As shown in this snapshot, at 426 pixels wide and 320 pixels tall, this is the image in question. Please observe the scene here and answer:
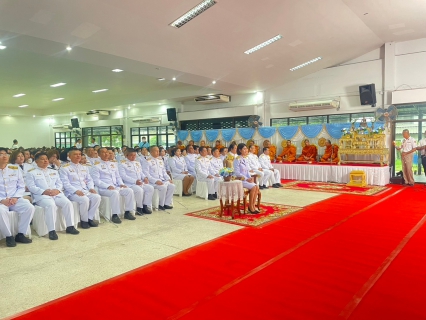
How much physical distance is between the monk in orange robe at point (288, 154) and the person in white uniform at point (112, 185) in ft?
23.5

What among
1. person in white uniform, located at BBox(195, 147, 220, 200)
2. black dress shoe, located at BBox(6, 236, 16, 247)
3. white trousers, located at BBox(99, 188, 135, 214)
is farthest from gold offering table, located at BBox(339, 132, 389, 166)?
black dress shoe, located at BBox(6, 236, 16, 247)

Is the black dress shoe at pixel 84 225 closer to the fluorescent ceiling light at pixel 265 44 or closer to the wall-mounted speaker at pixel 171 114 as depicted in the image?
the fluorescent ceiling light at pixel 265 44

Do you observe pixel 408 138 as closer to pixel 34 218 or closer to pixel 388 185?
pixel 388 185

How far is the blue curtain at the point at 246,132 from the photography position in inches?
498

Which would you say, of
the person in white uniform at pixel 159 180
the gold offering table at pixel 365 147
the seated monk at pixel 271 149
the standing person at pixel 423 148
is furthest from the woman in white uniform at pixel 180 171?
the standing person at pixel 423 148

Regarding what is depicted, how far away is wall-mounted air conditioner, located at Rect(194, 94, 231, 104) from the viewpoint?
13.1 metres

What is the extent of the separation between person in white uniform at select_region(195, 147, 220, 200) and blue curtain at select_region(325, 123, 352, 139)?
5.05 meters

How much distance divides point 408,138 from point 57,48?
29.8 feet

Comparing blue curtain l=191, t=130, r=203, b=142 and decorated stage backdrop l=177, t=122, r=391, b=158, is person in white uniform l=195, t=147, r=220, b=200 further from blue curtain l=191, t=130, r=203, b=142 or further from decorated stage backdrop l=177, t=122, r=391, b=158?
blue curtain l=191, t=130, r=203, b=142

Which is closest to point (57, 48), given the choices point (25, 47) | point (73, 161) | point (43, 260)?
point (25, 47)

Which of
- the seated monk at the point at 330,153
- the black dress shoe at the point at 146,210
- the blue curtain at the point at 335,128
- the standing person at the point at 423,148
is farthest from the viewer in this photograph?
the seated monk at the point at 330,153

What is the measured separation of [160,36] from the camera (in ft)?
21.2

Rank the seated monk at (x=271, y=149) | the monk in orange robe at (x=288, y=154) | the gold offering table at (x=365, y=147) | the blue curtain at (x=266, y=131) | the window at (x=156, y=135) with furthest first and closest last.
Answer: the window at (x=156, y=135) → the blue curtain at (x=266, y=131) → the seated monk at (x=271, y=149) → the monk in orange robe at (x=288, y=154) → the gold offering table at (x=365, y=147)

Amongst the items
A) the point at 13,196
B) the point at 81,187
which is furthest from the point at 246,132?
the point at 13,196
